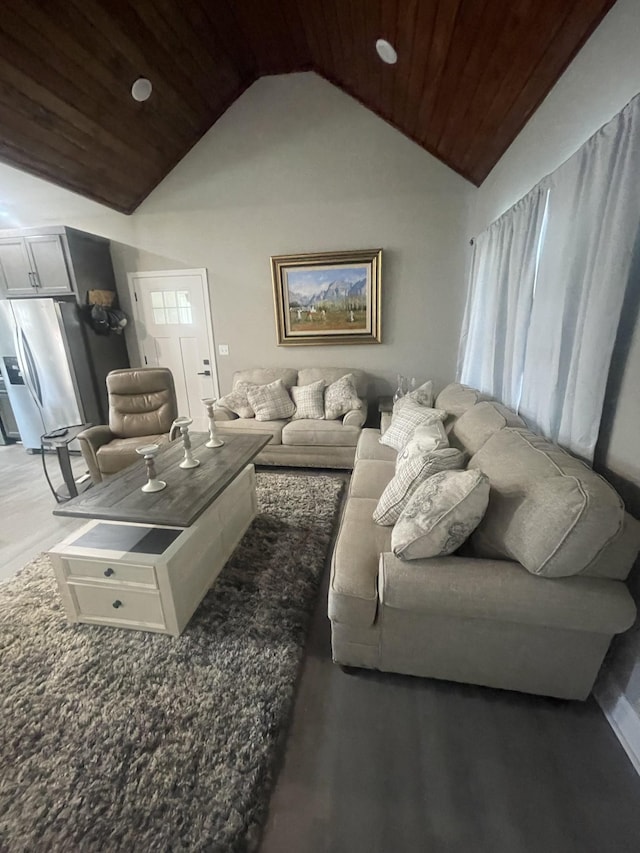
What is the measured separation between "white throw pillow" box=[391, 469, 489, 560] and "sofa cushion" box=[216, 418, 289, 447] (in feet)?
7.43

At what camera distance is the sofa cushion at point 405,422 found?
251 cm

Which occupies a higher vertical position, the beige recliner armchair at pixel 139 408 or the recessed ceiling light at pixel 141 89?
the recessed ceiling light at pixel 141 89

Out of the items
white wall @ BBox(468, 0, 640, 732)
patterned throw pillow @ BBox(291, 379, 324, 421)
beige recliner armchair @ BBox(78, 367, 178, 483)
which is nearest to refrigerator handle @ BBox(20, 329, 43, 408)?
beige recliner armchair @ BBox(78, 367, 178, 483)

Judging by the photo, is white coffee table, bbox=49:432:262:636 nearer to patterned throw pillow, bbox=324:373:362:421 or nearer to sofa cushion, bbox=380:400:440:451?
sofa cushion, bbox=380:400:440:451

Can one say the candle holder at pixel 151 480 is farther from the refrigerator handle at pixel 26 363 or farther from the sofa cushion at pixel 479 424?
the refrigerator handle at pixel 26 363

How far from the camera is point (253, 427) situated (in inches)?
139

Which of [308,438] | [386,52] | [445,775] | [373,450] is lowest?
[445,775]

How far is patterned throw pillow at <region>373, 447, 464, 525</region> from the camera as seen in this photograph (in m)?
1.62

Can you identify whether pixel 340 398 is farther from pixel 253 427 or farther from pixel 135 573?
pixel 135 573

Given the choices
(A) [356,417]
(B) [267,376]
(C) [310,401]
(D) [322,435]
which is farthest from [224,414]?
(A) [356,417]

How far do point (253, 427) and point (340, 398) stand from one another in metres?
0.93

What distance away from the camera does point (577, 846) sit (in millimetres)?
1000

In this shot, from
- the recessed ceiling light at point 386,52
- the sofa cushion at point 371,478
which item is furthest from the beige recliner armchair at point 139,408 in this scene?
the recessed ceiling light at point 386,52

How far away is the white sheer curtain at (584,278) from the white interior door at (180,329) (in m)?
3.60
